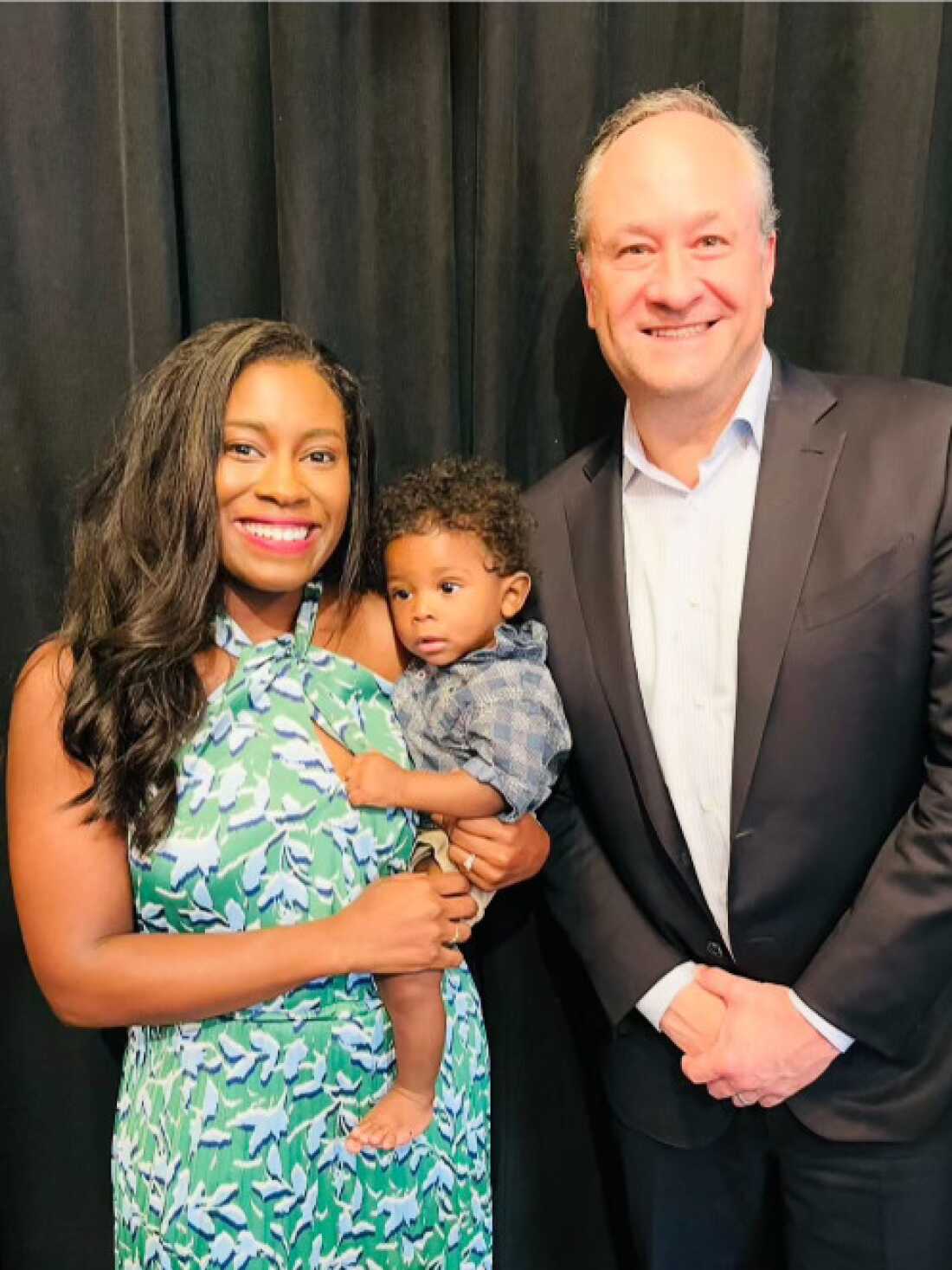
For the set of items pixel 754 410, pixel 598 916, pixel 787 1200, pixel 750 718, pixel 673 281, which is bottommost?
pixel 787 1200

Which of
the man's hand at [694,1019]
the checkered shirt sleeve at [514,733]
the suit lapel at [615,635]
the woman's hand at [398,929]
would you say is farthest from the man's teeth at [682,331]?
the man's hand at [694,1019]

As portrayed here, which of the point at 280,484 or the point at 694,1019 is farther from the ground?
the point at 280,484

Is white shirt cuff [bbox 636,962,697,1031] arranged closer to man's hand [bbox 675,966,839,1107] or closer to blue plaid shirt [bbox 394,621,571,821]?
man's hand [bbox 675,966,839,1107]

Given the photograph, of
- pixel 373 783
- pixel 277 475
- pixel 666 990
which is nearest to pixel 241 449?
pixel 277 475

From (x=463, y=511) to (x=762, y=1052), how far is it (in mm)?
765

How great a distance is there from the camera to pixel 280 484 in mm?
1317

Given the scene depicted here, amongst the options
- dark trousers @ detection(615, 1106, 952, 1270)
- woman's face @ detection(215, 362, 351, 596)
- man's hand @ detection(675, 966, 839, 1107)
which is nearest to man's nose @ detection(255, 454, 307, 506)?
woman's face @ detection(215, 362, 351, 596)

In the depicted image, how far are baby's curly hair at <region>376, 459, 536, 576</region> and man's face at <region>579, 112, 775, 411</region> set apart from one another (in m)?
0.23

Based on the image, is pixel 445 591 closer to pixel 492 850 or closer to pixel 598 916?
pixel 492 850

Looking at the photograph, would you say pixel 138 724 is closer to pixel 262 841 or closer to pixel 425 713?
pixel 262 841

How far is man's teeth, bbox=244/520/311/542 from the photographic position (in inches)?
52.9

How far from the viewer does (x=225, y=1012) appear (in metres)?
1.35

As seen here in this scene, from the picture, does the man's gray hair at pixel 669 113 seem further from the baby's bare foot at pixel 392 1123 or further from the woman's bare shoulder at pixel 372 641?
the baby's bare foot at pixel 392 1123

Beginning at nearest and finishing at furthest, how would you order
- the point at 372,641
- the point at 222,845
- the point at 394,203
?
the point at 222,845, the point at 372,641, the point at 394,203
